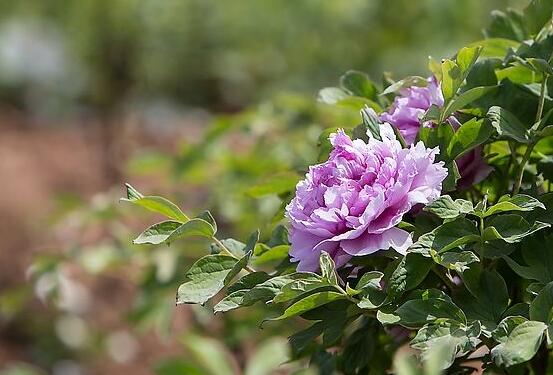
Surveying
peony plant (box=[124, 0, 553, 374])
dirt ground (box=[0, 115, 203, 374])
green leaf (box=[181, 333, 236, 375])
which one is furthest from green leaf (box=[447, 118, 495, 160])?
dirt ground (box=[0, 115, 203, 374])

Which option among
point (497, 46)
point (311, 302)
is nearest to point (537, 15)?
point (497, 46)

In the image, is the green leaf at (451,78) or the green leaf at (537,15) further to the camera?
the green leaf at (537,15)

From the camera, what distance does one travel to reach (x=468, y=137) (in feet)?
3.09

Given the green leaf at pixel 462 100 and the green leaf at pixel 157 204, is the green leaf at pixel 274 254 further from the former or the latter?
the green leaf at pixel 462 100

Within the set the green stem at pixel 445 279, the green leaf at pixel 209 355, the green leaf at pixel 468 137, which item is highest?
the green leaf at pixel 468 137

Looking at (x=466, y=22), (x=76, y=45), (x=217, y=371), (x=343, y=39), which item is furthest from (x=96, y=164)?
(x=217, y=371)

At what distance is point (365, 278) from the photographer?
2.87 ft

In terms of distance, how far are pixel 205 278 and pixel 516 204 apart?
297 mm

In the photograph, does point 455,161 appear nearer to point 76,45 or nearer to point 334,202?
point 334,202

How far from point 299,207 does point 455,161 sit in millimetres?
192

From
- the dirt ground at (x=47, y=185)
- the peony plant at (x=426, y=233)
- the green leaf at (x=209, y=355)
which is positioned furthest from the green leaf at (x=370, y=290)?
the dirt ground at (x=47, y=185)

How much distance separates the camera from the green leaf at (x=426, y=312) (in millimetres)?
877

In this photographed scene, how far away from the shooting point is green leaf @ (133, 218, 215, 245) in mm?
909

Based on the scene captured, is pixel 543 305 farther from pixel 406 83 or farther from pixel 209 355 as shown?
pixel 209 355
